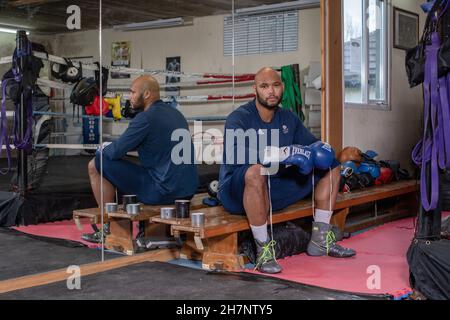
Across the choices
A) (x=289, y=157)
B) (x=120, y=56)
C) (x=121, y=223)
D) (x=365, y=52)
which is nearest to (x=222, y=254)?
(x=289, y=157)

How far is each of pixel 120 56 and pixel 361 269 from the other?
202 cm

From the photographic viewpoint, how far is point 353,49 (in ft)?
18.4

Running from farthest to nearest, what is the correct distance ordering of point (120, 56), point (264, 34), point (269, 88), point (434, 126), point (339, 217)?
1. point (264, 34)
2. point (339, 217)
3. point (120, 56)
4. point (269, 88)
5. point (434, 126)

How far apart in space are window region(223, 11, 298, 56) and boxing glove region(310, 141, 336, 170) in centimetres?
239

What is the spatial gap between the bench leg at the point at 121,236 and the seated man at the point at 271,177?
2.06ft

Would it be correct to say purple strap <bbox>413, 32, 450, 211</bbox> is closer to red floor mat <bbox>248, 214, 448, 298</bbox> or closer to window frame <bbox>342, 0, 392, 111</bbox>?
red floor mat <bbox>248, 214, 448, 298</bbox>

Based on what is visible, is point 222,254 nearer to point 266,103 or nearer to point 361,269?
point 361,269

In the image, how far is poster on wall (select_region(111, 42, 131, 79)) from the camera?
365 centimetres

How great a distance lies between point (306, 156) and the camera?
324 cm

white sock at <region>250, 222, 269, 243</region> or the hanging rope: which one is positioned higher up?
the hanging rope

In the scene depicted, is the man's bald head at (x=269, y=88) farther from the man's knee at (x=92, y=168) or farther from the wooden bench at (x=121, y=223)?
the man's knee at (x=92, y=168)

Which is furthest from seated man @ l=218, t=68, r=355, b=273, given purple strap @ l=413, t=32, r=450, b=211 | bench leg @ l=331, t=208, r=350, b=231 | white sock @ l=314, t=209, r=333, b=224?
purple strap @ l=413, t=32, r=450, b=211
